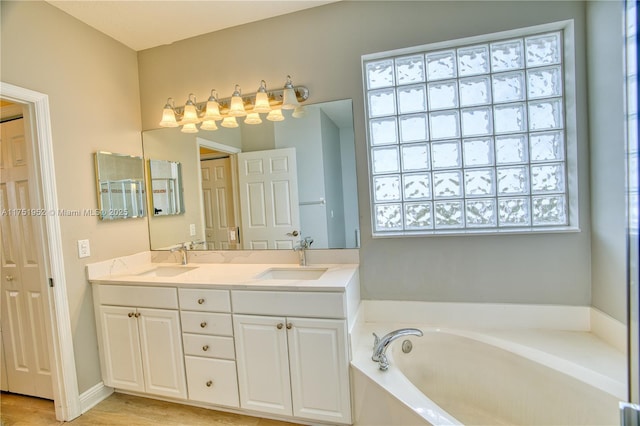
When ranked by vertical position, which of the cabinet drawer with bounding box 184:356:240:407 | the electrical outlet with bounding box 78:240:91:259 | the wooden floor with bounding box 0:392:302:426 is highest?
the electrical outlet with bounding box 78:240:91:259

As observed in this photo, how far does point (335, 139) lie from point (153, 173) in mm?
1608

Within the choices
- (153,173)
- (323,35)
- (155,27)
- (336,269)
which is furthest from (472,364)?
(155,27)

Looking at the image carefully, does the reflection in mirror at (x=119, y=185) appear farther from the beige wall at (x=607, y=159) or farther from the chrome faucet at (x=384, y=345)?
the beige wall at (x=607, y=159)

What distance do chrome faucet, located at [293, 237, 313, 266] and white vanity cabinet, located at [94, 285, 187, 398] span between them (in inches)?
32.9

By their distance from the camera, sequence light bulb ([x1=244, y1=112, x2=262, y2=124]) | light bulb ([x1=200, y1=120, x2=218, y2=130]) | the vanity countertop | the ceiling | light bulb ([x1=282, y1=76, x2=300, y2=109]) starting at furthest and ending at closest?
light bulb ([x1=200, y1=120, x2=218, y2=130]) < light bulb ([x1=244, y1=112, x2=262, y2=124]) < light bulb ([x1=282, y1=76, x2=300, y2=109]) < the ceiling < the vanity countertop

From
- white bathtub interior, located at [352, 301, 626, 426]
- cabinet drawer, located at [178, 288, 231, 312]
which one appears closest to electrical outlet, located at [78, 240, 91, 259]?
cabinet drawer, located at [178, 288, 231, 312]

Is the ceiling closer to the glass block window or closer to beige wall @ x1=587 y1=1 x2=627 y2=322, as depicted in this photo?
the glass block window

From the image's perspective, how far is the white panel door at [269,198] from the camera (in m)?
2.20

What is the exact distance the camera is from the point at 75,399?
1935 millimetres

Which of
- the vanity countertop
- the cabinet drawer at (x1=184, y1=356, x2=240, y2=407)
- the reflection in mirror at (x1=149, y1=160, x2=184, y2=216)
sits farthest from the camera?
the reflection in mirror at (x1=149, y1=160, x2=184, y2=216)

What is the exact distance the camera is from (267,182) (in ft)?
7.34

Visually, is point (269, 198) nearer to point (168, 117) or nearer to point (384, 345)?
point (168, 117)

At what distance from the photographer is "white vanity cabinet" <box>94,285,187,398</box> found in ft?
6.32

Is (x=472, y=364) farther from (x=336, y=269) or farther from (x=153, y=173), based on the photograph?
(x=153, y=173)
